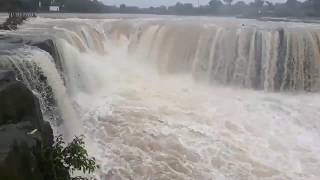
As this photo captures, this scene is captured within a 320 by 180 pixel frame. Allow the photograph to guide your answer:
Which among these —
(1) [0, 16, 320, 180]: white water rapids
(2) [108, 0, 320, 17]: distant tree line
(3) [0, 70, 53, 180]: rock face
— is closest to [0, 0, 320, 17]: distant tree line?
(2) [108, 0, 320, 17]: distant tree line

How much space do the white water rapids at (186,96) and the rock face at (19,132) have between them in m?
1.71

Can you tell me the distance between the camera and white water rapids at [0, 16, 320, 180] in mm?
8328

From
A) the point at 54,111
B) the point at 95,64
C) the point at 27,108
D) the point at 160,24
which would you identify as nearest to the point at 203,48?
the point at 160,24

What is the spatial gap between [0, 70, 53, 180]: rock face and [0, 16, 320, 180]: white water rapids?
171cm

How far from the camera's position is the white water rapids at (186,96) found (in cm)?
833

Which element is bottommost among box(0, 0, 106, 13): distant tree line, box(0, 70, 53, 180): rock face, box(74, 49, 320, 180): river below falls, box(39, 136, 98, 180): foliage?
box(74, 49, 320, 180): river below falls

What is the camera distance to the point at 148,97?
11.6 m

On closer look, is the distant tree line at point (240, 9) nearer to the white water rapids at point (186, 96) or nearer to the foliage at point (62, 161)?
the white water rapids at point (186, 96)

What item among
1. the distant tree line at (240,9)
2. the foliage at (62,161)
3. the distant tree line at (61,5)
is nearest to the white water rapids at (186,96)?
the foliage at (62,161)

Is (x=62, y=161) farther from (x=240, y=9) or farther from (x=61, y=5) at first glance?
(x=240, y=9)

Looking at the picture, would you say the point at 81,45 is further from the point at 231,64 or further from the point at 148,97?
the point at 231,64

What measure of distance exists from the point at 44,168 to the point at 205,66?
9.04m

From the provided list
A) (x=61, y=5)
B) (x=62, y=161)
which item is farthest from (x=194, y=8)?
(x=62, y=161)

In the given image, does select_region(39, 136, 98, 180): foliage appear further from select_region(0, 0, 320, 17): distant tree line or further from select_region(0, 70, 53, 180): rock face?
select_region(0, 0, 320, 17): distant tree line
